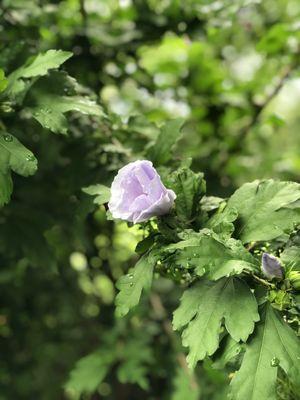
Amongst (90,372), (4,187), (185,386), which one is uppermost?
(4,187)

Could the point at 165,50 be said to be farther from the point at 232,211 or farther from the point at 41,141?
the point at 232,211

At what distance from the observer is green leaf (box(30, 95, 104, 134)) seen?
1226 mm

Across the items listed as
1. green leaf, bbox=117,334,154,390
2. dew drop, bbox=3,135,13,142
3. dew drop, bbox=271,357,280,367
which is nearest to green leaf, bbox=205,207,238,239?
dew drop, bbox=271,357,280,367

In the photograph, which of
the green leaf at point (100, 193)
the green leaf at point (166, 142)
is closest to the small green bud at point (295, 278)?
the green leaf at point (100, 193)

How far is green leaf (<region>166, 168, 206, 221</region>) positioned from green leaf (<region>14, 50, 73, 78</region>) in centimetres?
38

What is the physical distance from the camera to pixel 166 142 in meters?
1.47

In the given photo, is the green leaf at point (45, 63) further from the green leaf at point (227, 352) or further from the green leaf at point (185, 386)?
the green leaf at point (185, 386)

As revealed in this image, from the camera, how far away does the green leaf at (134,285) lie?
43.3 inches

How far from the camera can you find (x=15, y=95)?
1.32 meters

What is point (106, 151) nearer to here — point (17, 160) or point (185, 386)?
point (17, 160)

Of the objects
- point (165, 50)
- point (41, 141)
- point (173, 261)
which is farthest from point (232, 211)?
point (165, 50)

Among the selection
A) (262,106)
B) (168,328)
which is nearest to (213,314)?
(168,328)

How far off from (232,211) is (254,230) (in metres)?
0.06

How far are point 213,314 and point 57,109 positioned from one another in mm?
601
